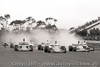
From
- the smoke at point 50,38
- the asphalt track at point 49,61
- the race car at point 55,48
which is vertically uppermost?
the smoke at point 50,38

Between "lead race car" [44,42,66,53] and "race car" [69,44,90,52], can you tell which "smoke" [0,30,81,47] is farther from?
"lead race car" [44,42,66,53]

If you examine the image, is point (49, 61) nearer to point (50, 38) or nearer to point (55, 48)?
point (55, 48)

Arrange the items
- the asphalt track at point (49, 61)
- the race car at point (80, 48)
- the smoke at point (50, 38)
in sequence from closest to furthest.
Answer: the asphalt track at point (49, 61), the race car at point (80, 48), the smoke at point (50, 38)

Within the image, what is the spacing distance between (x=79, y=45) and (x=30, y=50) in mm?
5666

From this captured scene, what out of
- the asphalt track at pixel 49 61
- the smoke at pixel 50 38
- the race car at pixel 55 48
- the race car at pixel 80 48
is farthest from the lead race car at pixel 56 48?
the smoke at pixel 50 38

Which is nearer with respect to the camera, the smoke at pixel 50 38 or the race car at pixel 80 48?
the race car at pixel 80 48

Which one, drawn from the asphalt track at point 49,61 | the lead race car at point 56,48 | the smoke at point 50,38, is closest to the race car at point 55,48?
the lead race car at point 56,48

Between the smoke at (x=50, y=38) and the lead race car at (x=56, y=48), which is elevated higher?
the smoke at (x=50, y=38)

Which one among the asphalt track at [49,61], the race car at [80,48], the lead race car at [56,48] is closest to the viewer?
the asphalt track at [49,61]

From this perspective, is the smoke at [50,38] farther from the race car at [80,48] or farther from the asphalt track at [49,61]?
the asphalt track at [49,61]


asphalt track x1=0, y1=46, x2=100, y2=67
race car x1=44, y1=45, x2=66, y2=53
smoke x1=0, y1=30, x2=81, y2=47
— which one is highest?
smoke x1=0, y1=30, x2=81, y2=47

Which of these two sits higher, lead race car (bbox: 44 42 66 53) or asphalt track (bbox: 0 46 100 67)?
lead race car (bbox: 44 42 66 53)

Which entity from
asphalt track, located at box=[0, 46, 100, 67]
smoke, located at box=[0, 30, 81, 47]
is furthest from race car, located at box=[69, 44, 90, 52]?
smoke, located at box=[0, 30, 81, 47]

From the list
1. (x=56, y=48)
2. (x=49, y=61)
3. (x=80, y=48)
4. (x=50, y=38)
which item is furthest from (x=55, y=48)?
(x=50, y=38)
